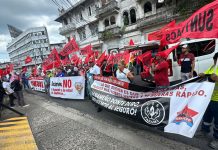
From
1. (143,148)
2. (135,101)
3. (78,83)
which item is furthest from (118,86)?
(78,83)

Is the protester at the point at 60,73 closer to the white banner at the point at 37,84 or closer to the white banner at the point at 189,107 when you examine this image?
the white banner at the point at 37,84

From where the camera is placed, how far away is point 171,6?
15.4 metres

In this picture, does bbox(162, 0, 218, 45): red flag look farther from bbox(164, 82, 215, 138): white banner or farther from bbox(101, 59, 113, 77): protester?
bbox(101, 59, 113, 77): protester

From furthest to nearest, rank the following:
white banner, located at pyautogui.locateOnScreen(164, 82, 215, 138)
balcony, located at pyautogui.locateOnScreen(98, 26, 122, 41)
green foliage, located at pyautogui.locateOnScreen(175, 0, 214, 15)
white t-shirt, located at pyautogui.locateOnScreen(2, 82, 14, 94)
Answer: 1. balcony, located at pyautogui.locateOnScreen(98, 26, 122, 41)
2. green foliage, located at pyautogui.locateOnScreen(175, 0, 214, 15)
3. white t-shirt, located at pyautogui.locateOnScreen(2, 82, 14, 94)
4. white banner, located at pyautogui.locateOnScreen(164, 82, 215, 138)

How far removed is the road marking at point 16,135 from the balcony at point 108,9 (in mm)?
18303

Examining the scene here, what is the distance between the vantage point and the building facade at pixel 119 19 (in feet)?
50.4

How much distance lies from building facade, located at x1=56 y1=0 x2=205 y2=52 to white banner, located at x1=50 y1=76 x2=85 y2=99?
12226 mm

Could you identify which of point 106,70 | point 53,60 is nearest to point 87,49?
point 53,60

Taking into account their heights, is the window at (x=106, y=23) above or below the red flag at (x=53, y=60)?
above

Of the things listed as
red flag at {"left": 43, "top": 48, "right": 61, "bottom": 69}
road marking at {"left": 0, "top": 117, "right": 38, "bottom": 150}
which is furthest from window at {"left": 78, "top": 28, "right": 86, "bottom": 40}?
road marking at {"left": 0, "top": 117, "right": 38, "bottom": 150}

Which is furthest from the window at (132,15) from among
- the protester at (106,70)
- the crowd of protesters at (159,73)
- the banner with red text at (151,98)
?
the banner with red text at (151,98)

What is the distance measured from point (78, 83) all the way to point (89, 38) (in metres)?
19.6

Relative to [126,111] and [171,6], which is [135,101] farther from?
[171,6]

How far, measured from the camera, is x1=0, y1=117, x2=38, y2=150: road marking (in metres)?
4.01
